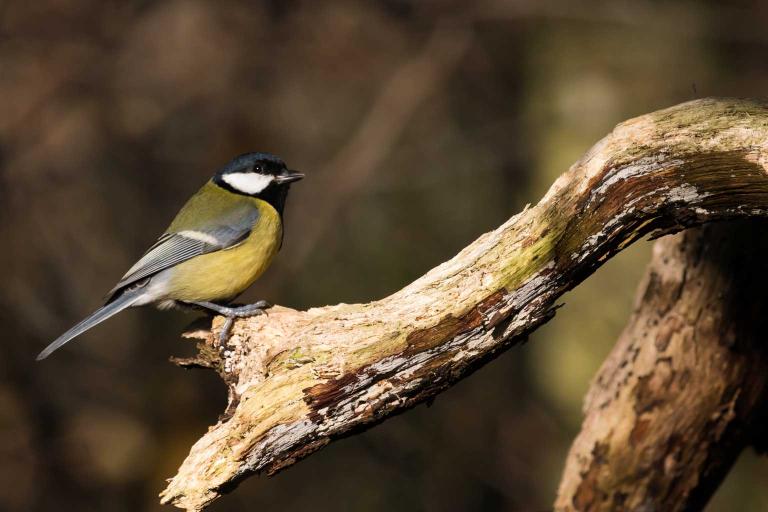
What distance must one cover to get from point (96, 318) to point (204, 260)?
43 centimetres

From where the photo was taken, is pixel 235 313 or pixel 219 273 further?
pixel 219 273

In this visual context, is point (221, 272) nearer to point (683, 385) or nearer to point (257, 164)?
point (257, 164)

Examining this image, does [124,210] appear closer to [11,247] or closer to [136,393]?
[11,247]

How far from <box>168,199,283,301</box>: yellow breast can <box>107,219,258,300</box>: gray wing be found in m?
Answer: 0.02

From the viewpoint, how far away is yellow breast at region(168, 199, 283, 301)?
311cm

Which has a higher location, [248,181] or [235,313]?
[248,181]

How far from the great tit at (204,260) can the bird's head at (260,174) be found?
109 mm

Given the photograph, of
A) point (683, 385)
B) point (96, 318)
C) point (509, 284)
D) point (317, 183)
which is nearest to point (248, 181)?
point (96, 318)

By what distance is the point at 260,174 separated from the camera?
3449 mm

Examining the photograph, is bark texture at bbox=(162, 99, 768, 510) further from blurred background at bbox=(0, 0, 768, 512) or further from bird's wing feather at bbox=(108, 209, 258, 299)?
blurred background at bbox=(0, 0, 768, 512)

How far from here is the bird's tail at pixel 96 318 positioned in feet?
9.76

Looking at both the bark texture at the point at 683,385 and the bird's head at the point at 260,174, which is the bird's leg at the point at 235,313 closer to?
the bird's head at the point at 260,174

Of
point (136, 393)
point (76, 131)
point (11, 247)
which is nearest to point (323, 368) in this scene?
point (136, 393)

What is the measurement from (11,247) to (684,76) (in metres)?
4.14
